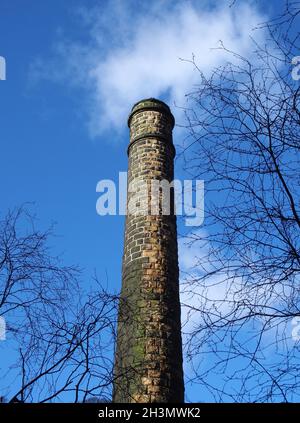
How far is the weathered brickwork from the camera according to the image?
22.4 feet

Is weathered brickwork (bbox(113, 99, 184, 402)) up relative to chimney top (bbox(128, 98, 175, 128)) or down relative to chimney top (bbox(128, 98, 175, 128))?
down

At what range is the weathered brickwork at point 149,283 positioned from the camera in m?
6.82

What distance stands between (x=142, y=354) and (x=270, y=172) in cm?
406

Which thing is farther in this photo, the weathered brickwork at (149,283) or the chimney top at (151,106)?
the chimney top at (151,106)

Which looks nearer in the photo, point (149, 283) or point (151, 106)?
point (149, 283)

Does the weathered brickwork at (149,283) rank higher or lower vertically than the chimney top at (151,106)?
lower

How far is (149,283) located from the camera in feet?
25.2

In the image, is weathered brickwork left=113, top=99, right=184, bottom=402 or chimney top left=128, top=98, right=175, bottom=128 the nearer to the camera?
weathered brickwork left=113, top=99, right=184, bottom=402

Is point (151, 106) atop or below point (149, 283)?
atop
